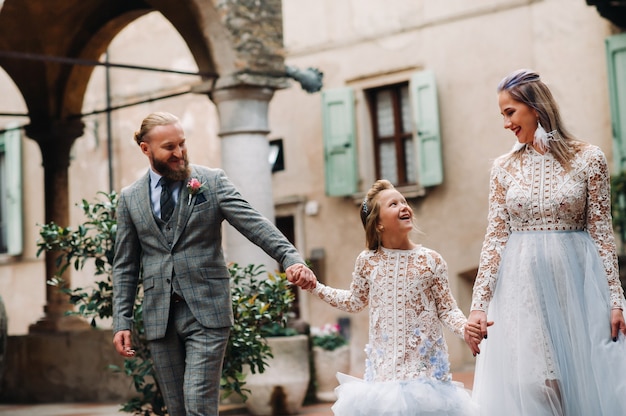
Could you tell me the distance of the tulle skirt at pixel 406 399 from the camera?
453cm

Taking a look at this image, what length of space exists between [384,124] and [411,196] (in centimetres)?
124

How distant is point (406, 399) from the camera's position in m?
4.55

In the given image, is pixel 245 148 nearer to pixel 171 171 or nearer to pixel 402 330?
pixel 171 171

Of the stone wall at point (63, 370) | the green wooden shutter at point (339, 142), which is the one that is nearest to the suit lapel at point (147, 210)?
the stone wall at point (63, 370)

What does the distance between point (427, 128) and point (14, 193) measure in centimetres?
722

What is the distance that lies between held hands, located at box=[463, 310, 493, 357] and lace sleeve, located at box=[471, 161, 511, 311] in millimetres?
112

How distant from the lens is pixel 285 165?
15992 millimetres

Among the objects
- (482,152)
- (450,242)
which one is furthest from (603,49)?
(450,242)

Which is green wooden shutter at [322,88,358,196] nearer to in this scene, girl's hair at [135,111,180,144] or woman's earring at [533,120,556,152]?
girl's hair at [135,111,180,144]

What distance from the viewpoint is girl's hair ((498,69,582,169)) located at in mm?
4207

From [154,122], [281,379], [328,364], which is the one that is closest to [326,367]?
[328,364]

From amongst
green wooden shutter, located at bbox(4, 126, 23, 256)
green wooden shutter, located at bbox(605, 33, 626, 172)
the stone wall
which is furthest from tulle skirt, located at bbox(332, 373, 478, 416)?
green wooden shutter, located at bbox(4, 126, 23, 256)

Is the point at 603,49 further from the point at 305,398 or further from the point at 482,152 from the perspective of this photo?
the point at 305,398

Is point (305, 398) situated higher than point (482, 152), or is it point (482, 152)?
point (482, 152)
